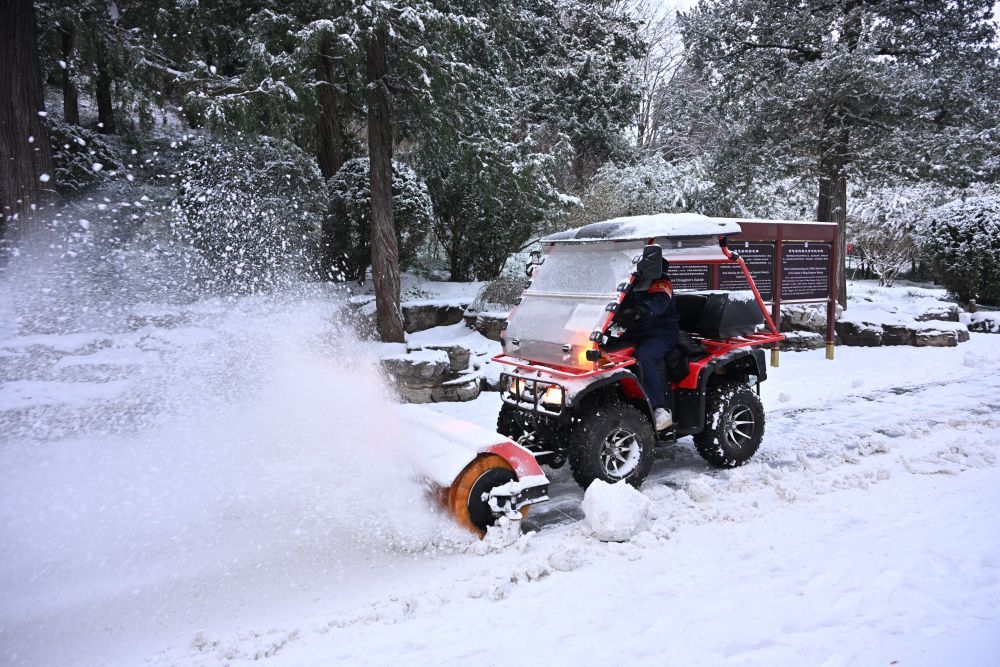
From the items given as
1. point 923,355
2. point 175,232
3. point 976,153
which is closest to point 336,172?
point 175,232

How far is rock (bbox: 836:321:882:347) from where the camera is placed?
12.4 m

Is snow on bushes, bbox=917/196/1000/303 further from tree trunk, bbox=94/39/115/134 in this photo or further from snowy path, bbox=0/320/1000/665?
tree trunk, bbox=94/39/115/134

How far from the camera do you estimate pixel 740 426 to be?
231 inches

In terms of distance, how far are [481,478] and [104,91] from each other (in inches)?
539

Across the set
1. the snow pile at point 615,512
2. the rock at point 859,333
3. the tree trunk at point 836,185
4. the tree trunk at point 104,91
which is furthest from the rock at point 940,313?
the tree trunk at point 104,91

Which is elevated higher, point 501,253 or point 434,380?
point 501,253

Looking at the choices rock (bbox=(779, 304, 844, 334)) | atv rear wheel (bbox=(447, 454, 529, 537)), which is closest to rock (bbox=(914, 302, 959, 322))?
rock (bbox=(779, 304, 844, 334))

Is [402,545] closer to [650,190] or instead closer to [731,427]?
[731,427]

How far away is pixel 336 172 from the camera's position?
38.1ft

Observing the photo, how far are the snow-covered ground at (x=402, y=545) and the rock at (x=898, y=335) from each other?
17.6 ft

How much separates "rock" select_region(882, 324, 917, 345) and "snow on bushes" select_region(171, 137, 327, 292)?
1124 centimetres

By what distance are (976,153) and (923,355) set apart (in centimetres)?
407

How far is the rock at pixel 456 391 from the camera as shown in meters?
8.77

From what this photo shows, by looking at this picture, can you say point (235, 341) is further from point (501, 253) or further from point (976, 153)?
point (976, 153)
